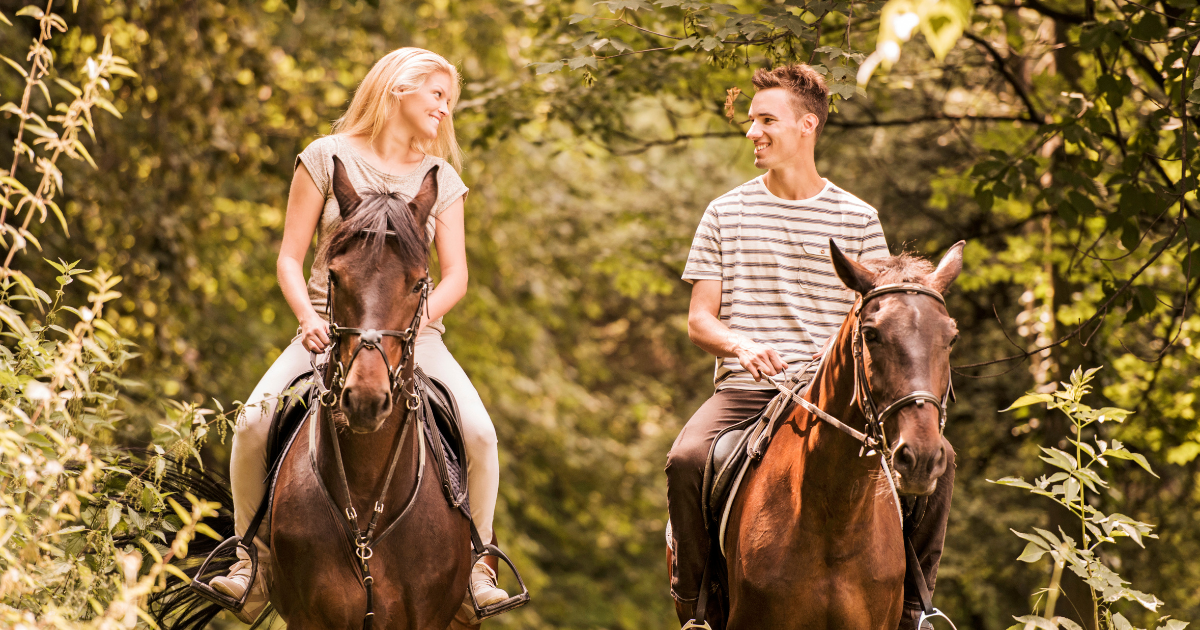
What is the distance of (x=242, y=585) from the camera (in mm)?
4363

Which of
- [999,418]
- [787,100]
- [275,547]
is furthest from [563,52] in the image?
[999,418]

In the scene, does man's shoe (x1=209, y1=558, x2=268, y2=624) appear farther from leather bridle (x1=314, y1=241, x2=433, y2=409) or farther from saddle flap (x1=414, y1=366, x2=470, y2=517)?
leather bridle (x1=314, y1=241, x2=433, y2=409)

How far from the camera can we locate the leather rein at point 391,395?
365cm

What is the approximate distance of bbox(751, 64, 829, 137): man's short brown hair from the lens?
4738 mm

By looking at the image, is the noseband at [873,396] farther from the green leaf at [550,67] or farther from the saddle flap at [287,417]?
the green leaf at [550,67]

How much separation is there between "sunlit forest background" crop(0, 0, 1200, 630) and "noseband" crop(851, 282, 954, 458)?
2.82 feet

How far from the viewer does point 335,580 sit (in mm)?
4109

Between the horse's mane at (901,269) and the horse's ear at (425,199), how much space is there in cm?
178

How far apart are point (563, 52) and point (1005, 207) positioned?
4.77 metres

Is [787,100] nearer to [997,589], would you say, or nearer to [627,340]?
[997,589]

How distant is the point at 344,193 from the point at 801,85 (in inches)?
87.4

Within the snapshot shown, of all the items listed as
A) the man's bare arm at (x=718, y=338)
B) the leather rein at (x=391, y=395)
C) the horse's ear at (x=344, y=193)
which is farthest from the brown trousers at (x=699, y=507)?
the horse's ear at (x=344, y=193)

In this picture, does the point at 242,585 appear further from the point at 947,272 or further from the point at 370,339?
the point at 947,272

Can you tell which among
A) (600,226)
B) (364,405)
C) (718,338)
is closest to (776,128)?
(718,338)
